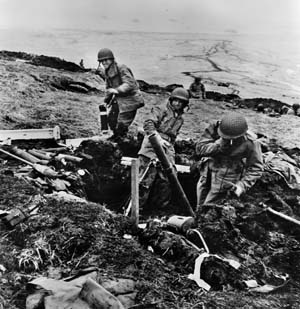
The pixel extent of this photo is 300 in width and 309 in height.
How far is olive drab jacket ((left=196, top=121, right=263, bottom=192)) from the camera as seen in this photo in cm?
586

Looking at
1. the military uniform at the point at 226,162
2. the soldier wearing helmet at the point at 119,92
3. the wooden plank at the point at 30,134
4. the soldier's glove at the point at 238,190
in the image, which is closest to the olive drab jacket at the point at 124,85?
the soldier wearing helmet at the point at 119,92

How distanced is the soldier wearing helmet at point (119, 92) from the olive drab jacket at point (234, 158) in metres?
2.50

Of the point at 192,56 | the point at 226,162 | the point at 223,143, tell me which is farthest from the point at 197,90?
the point at 223,143

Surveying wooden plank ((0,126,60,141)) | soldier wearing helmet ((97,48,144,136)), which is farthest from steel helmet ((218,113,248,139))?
wooden plank ((0,126,60,141))

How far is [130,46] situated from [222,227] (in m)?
16.3

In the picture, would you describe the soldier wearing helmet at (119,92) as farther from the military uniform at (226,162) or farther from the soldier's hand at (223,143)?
the soldier's hand at (223,143)

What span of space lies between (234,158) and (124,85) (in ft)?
9.36

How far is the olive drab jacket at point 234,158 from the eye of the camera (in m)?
5.86

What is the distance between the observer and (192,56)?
21.2 m

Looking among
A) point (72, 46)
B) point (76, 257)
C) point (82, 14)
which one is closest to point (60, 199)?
point (76, 257)

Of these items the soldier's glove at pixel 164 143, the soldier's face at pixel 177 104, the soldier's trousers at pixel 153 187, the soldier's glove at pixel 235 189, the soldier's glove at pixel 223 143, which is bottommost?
the soldier's trousers at pixel 153 187

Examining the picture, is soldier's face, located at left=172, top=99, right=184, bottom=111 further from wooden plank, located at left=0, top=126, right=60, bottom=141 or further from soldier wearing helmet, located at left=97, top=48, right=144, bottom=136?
wooden plank, located at left=0, top=126, right=60, bottom=141

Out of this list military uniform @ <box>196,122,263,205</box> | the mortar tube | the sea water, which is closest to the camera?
military uniform @ <box>196,122,263,205</box>

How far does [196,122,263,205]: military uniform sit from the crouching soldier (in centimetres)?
80
